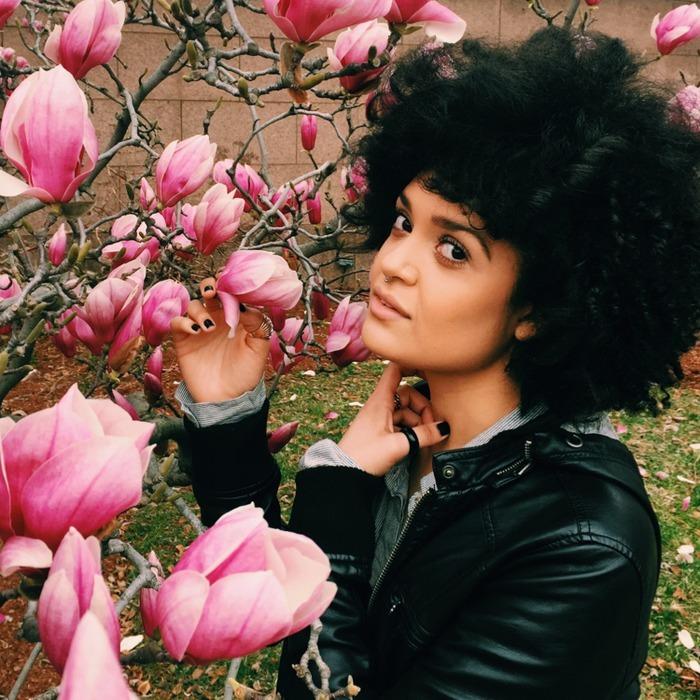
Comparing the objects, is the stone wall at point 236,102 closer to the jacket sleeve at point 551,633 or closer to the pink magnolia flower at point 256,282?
the pink magnolia flower at point 256,282

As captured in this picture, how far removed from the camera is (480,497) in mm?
1158

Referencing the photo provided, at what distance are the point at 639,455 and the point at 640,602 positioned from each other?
2981 mm

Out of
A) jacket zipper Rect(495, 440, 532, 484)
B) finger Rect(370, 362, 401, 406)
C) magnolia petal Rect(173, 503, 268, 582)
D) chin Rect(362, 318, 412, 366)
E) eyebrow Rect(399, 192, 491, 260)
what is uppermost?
magnolia petal Rect(173, 503, 268, 582)

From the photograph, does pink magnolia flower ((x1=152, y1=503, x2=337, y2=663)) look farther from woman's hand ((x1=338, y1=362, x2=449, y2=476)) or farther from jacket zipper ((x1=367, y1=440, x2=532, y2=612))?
woman's hand ((x1=338, y1=362, x2=449, y2=476))

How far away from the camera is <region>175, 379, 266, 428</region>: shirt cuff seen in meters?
1.33

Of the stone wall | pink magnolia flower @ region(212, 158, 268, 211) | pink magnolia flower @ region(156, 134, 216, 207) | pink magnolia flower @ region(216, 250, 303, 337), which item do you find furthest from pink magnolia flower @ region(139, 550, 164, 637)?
the stone wall

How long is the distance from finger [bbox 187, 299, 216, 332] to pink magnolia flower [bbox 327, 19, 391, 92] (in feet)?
1.40

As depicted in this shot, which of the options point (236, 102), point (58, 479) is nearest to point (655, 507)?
point (58, 479)

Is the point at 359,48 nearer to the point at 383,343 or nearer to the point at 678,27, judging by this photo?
the point at 383,343

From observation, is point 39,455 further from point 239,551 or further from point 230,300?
point 230,300

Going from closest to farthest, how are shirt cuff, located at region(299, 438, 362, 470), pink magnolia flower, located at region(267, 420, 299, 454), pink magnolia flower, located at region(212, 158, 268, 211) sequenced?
1. shirt cuff, located at region(299, 438, 362, 470)
2. pink magnolia flower, located at region(267, 420, 299, 454)
3. pink magnolia flower, located at region(212, 158, 268, 211)

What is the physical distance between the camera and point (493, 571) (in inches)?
42.2

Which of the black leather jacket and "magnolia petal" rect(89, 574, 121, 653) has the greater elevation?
"magnolia petal" rect(89, 574, 121, 653)

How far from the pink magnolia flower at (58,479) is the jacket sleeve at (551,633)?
69 cm
